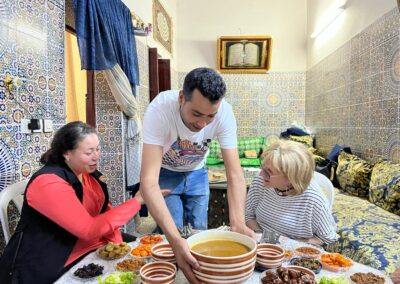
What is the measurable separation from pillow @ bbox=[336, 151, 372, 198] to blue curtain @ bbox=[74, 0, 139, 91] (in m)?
2.10

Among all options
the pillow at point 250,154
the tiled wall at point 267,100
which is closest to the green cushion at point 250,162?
the pillow at point 250,154

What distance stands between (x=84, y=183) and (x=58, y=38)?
104cm

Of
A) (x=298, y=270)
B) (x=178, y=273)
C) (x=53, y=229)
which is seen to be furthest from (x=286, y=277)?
(x=53, y=229)

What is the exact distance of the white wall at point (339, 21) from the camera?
118 inches

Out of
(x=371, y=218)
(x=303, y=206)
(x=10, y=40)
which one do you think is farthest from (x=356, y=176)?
(x=10, y=40)

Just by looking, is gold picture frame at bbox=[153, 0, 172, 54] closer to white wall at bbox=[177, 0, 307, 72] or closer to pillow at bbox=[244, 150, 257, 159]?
white wall at bbox=[177, 0, 307, 72]

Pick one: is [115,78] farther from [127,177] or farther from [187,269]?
[187,269]

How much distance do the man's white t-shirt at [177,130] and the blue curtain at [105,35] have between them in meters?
1.15

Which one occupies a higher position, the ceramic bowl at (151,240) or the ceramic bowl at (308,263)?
the ceramic bowl at (308,263)

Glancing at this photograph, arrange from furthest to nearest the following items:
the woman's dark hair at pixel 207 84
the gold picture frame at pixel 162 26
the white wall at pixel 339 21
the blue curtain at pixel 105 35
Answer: the gold picture frame at pixel 162 26 < the white wall at pixel 339 21 < the blue curtain at pixel 105 35 < the woman's dark hair at pixel 207 84

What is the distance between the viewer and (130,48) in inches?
119

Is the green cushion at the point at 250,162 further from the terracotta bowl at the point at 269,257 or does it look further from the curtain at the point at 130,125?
the terracotta bowl at the point at 269,257

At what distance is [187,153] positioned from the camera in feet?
5.26

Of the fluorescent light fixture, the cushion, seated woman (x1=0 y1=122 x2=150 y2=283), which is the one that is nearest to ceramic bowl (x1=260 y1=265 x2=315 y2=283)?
seated woman (x1=0 y1=122 x2=150 y2=283)
